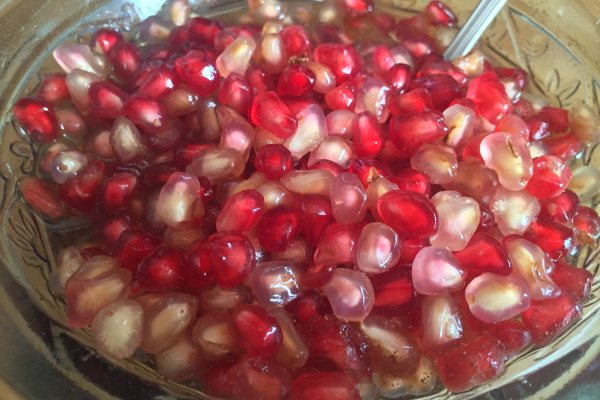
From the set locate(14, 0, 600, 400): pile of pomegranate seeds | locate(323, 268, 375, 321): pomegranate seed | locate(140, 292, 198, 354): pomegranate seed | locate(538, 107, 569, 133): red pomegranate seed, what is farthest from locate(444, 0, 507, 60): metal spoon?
locate(140, 292, 198, 354): pomegranate seed

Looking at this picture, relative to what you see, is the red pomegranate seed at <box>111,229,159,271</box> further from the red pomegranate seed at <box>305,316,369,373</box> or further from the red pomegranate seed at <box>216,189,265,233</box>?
the red pomegranate seed at <box>305,316,369,373</box>

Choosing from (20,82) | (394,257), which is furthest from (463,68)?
(20,82)

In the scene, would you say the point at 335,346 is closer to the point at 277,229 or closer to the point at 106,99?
the point at 277,229

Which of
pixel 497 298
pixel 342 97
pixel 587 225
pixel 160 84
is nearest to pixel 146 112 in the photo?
pixel 160 84

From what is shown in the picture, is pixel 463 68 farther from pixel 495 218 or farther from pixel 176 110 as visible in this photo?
pixel 176 110

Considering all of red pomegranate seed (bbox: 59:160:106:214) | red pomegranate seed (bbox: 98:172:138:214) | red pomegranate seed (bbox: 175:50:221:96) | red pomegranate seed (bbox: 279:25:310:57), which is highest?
red pomegranate seed (bbox: 279:25:310:57)

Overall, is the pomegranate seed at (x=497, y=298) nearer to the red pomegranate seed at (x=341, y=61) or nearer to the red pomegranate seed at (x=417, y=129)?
the red pomegranate seed at (x=417, y=129)
